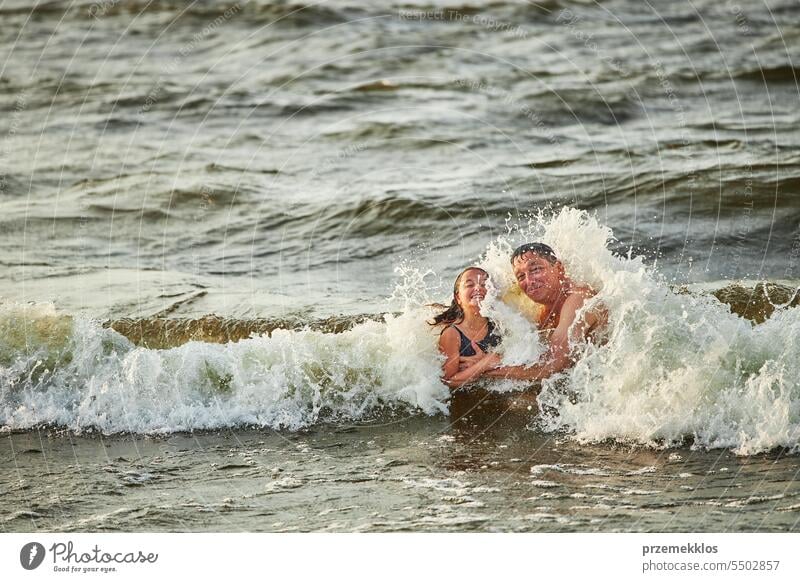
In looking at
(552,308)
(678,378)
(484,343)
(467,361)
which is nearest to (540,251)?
(552,308)

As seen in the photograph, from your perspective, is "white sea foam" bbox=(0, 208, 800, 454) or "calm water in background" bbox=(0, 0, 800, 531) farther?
"white sea foam" bbox=(0, 208, 800, 454)

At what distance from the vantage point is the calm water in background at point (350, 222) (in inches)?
146

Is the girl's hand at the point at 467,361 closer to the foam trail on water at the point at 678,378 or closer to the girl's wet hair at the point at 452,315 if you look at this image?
the girl's wet hair at the point at 452,315

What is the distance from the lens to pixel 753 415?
12.6 ft

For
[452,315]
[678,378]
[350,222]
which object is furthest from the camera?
[350,222]

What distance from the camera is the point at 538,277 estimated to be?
4445 millimetres

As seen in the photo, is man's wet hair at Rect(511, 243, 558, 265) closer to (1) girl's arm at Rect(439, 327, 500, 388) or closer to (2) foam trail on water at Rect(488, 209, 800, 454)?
(2) foam trail on water at Rect(488, 209, 800, 454)

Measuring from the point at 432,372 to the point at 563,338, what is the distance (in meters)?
0.63

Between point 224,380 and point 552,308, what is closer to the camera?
point 552,308

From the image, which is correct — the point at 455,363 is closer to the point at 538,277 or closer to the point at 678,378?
the point at 538,277

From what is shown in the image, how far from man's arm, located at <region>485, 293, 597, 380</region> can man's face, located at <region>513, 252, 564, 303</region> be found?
0.33ft
